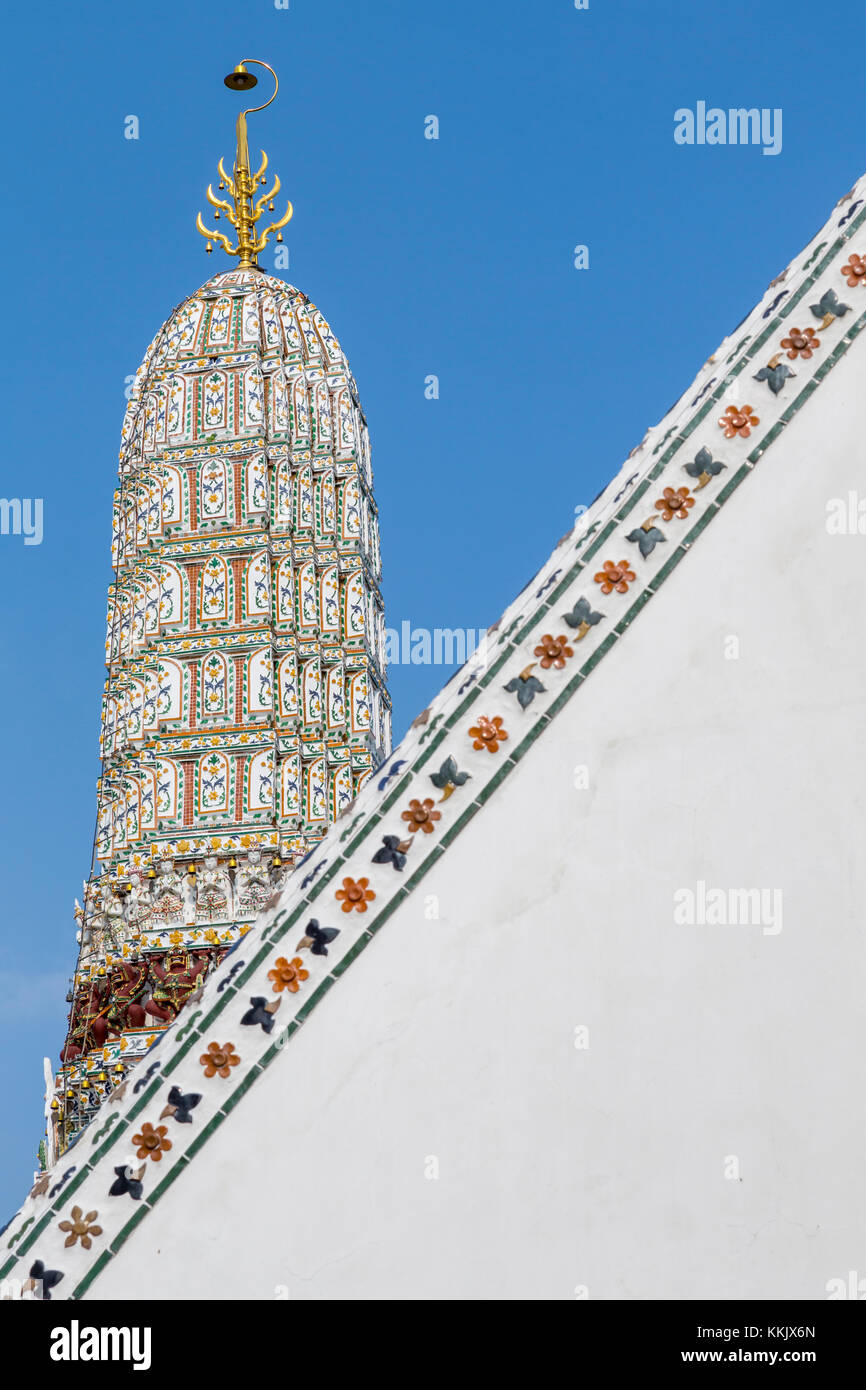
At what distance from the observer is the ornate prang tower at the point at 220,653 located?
1850 cm

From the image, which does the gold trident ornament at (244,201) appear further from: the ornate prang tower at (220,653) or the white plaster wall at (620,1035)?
the white plaster wall at (620,1035)

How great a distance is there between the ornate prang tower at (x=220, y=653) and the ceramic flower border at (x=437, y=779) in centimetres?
1321

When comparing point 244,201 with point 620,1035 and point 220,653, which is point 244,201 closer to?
point 220,653

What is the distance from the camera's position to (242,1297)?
430 centimetres

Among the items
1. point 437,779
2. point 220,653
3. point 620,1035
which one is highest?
point 220,653

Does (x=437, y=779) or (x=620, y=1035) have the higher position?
(x=437, y=779)

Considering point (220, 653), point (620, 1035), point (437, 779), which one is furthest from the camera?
point (220, 653)

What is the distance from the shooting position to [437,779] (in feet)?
15.4

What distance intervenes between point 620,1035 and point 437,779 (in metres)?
0.83

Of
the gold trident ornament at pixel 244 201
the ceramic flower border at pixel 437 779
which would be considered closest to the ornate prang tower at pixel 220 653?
the gold trident ornament at pixel 244 201

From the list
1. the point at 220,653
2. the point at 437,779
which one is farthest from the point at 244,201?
the point at 437,779

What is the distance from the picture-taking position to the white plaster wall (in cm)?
432

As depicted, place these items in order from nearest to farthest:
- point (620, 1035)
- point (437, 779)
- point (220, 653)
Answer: point (620, 1035), point (437, 779), point (220, 653)
